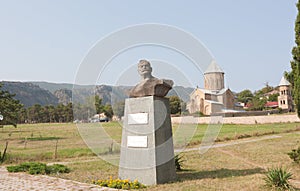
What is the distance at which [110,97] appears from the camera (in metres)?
11.0

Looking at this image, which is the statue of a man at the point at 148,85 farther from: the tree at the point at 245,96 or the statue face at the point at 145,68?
the tree at the point at 245,96

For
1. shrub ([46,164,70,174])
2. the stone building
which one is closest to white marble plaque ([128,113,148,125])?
shrub ([46,164,70,174])

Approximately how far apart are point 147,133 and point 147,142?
0.96 feet

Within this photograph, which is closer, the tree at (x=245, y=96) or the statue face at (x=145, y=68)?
the statue face at (x=145, y=68)

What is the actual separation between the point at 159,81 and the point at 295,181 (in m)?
5.50

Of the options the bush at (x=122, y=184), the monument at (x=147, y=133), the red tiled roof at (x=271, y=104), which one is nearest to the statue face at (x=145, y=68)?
the monument at (x=147, y=133)

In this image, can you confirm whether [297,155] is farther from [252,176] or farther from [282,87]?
[282,87]

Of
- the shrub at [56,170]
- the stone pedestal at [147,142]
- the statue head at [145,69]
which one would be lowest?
the shrub at [56,170]

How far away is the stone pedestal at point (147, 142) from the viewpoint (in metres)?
9.32

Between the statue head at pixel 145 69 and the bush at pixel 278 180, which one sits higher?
the statue head at pixel 145 69

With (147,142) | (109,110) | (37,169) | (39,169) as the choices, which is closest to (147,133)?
(147,142)

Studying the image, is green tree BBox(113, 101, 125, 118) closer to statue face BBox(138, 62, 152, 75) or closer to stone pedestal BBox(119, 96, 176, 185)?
stone pedestal BBox(119, 96, 176, 185)

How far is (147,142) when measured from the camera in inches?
371

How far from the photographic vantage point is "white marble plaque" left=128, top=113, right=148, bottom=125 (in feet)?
31.7
